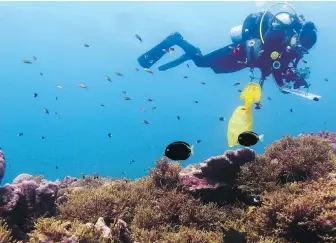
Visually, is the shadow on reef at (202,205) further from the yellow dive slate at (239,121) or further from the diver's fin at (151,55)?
the diver's fin at (151,55)

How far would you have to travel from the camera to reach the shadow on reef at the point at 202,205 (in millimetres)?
4887

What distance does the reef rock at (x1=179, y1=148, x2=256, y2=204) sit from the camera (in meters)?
6.78

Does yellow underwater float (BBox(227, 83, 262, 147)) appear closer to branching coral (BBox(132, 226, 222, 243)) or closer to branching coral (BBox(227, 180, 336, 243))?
branching coral (BBox(227, 180, 336, 243))

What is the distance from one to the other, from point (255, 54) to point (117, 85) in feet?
293

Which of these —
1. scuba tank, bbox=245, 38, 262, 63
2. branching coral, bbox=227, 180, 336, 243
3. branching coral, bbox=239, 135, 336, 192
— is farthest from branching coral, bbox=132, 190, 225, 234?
scuba tank, bbox=245, 38, 262, 63

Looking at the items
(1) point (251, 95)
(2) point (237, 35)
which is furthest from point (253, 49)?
(1) point (251, 95)

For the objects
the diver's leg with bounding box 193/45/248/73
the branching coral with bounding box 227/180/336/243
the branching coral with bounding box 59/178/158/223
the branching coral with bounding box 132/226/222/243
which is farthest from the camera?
the diver's leg with bounding box 193/45/248/73

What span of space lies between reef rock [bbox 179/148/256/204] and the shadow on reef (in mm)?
21

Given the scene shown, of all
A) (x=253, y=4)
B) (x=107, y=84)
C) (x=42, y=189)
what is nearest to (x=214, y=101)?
(x=107, y=84)

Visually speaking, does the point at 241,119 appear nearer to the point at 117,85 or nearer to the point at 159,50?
the point at 159,50

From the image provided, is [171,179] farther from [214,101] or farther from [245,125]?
[214,101]

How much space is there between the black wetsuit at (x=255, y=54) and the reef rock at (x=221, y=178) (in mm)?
6156

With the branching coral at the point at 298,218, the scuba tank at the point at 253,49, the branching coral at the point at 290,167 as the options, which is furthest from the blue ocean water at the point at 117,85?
the scuba tank at the point at 253,49

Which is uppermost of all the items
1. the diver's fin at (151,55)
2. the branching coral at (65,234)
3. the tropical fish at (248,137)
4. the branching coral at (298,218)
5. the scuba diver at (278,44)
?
the diver's fin at (151,55)
